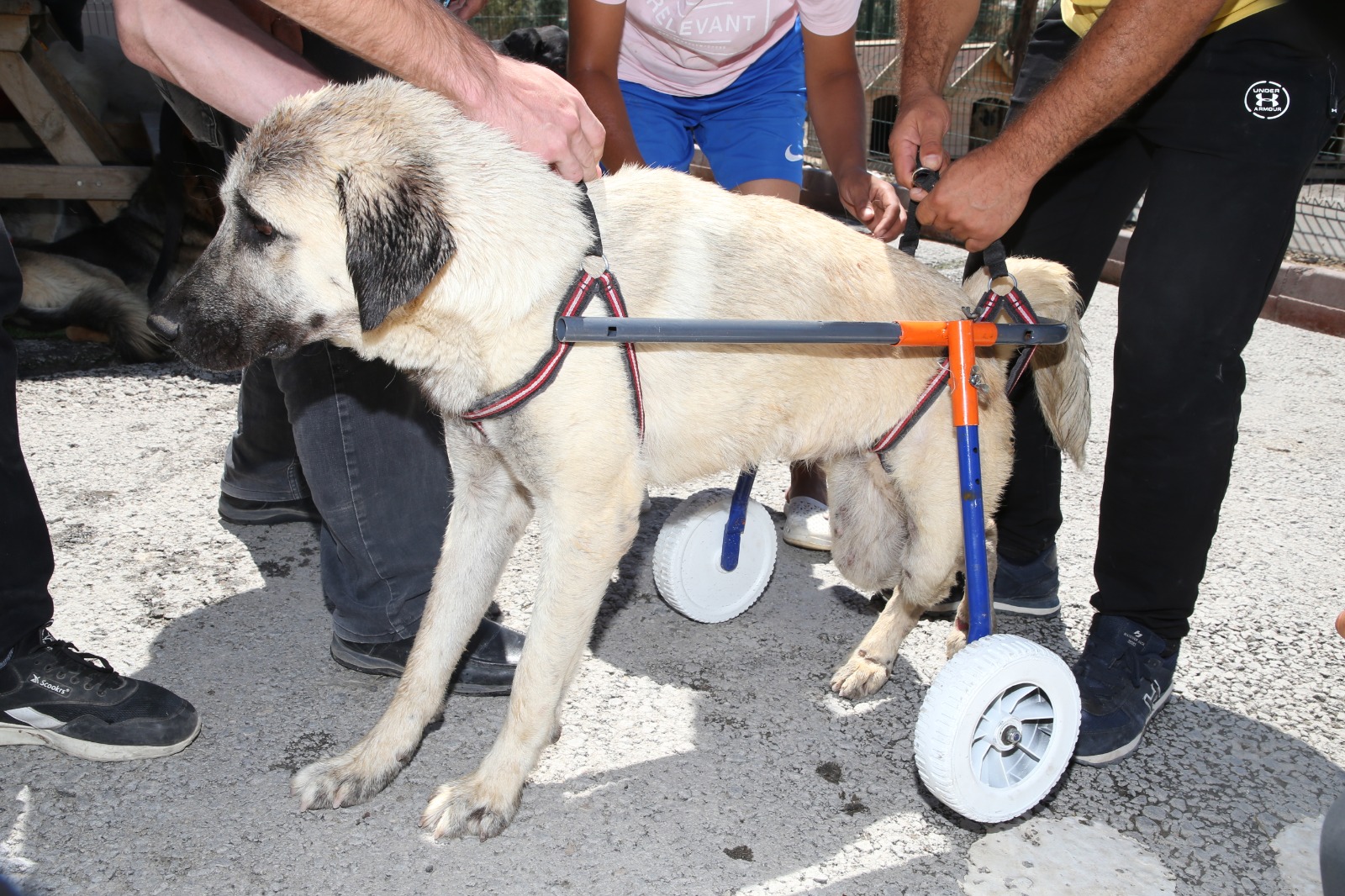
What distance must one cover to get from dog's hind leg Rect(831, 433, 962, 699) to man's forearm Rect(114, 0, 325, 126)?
1.77 m

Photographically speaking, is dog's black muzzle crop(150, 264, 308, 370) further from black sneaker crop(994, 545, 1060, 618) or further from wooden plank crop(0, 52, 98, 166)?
wooden plank crop(0, 52, 98, 166)

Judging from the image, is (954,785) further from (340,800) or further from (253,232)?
(253,232)

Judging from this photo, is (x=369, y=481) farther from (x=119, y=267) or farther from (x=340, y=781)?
(x=119, y=267)

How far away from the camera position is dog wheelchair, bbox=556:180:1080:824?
201cm

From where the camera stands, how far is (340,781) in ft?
7.55

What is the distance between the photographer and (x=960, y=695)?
6.69 feet

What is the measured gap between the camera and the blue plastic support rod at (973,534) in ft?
7.41

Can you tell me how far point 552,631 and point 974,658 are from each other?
922 millimetres

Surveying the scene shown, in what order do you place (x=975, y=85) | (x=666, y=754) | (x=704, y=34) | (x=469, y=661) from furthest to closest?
(x=975, y=85)
(x=704, y=34)
(x=469, y=661)
(x=666, y=754)

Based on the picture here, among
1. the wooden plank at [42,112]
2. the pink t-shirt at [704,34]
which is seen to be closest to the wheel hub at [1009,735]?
the pink t-shirt at [704,34]

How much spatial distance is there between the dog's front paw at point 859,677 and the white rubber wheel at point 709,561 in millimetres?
463

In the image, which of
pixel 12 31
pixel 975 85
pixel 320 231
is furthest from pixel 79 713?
pixel 975 85

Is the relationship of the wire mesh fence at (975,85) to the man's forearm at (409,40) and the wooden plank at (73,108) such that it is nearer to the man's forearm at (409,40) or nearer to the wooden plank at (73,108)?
the wooden plank at (73,108)

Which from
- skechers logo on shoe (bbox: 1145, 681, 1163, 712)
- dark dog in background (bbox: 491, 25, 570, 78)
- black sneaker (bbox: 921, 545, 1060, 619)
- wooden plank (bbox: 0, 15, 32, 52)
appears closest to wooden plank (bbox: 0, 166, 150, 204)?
wooden plank (bbox: 0, 15, 32, 52)
